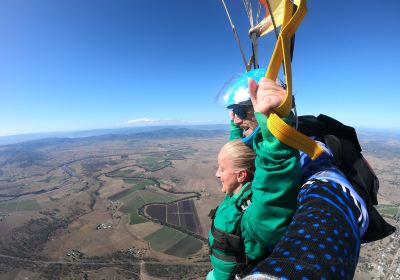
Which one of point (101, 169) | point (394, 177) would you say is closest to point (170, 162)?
point (101, 169)

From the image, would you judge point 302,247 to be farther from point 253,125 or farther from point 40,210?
point 40,210

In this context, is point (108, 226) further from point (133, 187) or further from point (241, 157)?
point (241, 157)

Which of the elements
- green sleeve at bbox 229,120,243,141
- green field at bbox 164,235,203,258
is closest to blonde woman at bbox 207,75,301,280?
green sleeve at bbox 229,120,243,141

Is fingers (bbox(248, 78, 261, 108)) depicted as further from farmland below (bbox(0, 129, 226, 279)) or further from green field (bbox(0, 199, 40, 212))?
green field (bbox(0, 199, 40, 212))

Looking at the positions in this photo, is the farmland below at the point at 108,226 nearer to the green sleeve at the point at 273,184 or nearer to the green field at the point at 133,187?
the green field at the point at 133,187

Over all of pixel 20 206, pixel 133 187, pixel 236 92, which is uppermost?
pixel 236 92

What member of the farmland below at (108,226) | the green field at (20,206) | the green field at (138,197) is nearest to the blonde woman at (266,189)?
the farmland below at (108,226)

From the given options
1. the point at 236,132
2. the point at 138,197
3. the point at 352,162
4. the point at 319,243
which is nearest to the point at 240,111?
the point at 236,132

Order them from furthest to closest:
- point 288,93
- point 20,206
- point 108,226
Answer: point 20,206 → point 108,226 → point 288,93
